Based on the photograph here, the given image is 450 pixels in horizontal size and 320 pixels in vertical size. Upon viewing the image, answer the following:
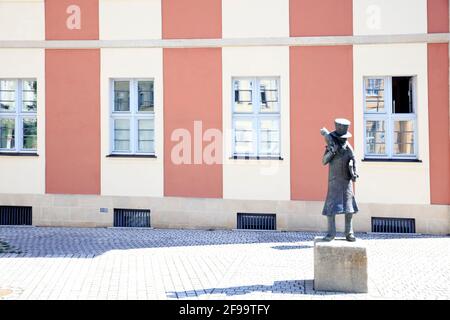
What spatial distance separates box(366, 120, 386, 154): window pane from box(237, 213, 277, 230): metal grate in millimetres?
2732

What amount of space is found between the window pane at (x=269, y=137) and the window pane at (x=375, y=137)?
2060mm

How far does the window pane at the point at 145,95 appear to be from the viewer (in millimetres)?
12312

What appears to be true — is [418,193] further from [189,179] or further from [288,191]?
[189,179]

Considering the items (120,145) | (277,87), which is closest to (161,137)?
(120,145)

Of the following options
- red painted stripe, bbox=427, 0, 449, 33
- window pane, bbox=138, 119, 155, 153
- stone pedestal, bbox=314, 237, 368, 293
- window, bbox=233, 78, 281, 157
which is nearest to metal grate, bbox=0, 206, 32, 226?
window pane, bbox=138, 119, 155, 153

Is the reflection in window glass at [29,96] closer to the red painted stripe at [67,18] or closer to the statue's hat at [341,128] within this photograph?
the red painted stripe at [67,18]

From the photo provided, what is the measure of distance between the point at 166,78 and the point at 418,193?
6347mm

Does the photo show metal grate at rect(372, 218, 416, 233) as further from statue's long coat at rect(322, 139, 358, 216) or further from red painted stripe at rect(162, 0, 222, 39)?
red painted stripe at rect(162, 0, 222, 39)

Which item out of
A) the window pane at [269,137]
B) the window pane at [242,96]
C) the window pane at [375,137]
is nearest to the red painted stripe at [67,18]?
the window pane at [242,96]

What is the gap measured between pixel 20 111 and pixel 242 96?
562 cm

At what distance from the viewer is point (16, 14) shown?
12.4m

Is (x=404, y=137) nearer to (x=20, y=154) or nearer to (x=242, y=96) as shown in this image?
(x=242, y=96)

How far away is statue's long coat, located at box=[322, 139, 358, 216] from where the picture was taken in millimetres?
6891

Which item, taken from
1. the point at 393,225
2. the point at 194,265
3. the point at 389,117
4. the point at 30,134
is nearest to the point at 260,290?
the point at 194,265
